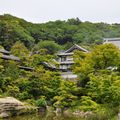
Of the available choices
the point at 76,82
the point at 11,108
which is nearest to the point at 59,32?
the point at 76,82

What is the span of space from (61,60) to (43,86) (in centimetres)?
1589

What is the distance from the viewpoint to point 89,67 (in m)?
24.6

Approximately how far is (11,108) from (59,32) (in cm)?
4378

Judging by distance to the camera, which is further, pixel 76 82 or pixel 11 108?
pixel 76 82

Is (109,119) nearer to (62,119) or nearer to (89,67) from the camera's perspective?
(62,119)

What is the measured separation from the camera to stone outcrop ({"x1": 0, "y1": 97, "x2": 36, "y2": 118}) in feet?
64.2

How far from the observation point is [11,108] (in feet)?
66.6

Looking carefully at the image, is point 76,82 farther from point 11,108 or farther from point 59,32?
point 59,32

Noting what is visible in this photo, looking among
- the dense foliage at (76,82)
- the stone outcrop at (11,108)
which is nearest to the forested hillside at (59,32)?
the dense foliage at (76,82)

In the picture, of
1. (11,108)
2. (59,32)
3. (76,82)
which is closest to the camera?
(11,108)

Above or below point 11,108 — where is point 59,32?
above

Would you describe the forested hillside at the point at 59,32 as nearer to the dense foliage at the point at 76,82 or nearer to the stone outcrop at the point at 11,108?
the dense foliage at the point at 76,82

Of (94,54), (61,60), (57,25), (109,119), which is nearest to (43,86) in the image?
(94,54)

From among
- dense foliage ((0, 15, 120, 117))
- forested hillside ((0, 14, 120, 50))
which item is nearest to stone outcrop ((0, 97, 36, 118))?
dense foliage ((0, 15, 120, 117))
